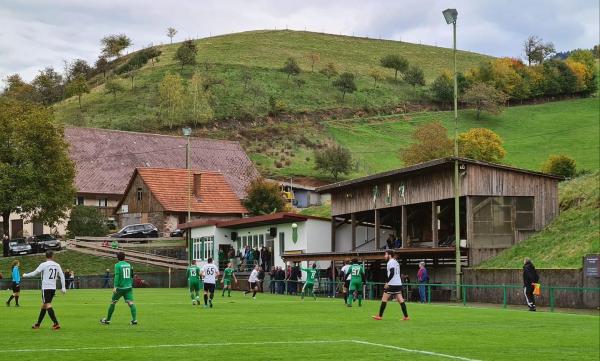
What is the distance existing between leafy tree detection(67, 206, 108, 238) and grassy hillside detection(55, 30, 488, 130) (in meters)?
46.2

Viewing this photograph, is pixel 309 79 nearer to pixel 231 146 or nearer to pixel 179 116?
pixel 179 116

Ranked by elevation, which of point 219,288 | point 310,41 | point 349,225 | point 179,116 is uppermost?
point 310,41

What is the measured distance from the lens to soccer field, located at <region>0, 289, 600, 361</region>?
1608cm

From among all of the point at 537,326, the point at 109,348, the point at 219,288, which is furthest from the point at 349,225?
the point at 109,348

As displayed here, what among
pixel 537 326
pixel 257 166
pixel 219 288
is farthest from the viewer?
pixel 257 166

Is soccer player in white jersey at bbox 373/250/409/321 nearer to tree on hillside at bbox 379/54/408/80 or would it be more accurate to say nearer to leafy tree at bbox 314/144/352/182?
leafy tree at bbox 314/144/352/182

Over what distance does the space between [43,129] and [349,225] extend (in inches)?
1102

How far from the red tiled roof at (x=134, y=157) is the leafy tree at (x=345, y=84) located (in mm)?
44015

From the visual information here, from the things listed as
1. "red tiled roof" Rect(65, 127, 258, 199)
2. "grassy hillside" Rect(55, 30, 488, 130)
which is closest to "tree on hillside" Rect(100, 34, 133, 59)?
"grassy hillside" Rect(55, 30, 488, 130)

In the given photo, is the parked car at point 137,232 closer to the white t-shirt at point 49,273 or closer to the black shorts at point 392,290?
the black shorts at point 392,290

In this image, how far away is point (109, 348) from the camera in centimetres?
1673

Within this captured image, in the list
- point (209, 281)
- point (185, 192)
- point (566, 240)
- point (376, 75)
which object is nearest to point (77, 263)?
point (185, 192)

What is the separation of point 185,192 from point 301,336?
65.9 metres

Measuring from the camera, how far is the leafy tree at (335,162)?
351ft
